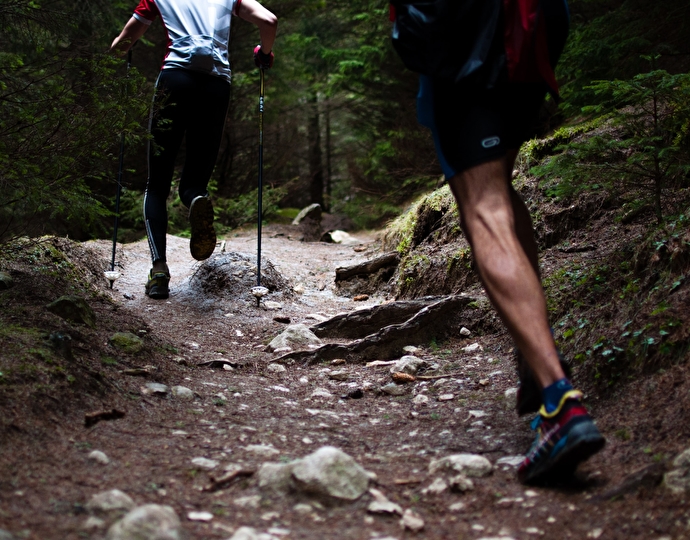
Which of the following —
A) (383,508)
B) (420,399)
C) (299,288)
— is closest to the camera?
(383,508)

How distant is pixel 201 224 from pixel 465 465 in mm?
3337

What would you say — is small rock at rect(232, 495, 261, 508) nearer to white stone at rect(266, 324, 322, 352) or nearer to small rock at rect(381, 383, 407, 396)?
small rock at rect(381, 383, 407, 396)

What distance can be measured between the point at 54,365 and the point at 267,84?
14.1 m

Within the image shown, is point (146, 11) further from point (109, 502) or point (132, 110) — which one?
point (109, 502)

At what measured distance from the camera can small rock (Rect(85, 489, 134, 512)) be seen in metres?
1.49

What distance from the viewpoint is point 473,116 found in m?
1.96

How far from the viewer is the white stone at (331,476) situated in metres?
1.65

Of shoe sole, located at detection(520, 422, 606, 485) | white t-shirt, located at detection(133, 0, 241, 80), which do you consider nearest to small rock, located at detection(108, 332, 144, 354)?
shoe sole, located at detection(520, 422, 606, 485)

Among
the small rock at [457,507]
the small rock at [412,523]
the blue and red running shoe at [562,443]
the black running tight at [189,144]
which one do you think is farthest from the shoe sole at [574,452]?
the black running tight at [189,144]

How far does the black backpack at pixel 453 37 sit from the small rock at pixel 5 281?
8.20 ft

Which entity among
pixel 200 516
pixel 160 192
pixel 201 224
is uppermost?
pixel 160 192

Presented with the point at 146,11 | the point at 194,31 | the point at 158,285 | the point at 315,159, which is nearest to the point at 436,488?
the point at 158,285

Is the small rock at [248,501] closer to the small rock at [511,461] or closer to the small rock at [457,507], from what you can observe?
the small rock at [457,507]

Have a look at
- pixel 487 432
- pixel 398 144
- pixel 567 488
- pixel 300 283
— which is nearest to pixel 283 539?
pixel 567 488
